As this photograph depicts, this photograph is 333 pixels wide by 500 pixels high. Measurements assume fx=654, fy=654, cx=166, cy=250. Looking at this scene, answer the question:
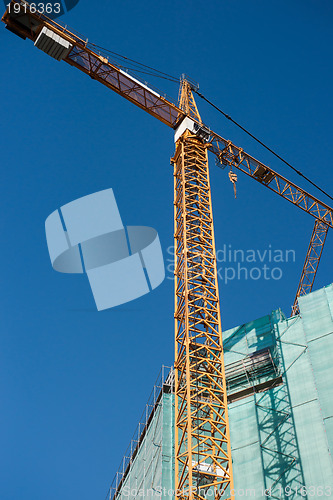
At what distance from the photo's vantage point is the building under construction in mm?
26891

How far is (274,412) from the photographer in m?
30.0

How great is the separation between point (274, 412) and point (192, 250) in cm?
845

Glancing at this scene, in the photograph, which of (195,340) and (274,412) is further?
(274,412)

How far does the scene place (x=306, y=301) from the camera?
31.0 meters

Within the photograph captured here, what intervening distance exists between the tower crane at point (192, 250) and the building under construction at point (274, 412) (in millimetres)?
1185

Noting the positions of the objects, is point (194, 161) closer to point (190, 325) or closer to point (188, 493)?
point (190, 325)

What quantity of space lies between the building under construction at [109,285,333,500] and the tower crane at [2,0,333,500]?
1185 mm

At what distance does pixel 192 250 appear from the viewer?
93.9 ft

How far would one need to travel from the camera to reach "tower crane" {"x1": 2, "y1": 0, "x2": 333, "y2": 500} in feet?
74.9

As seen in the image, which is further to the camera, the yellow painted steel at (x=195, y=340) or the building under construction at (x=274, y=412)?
the building under construction at (x=274, y=412)

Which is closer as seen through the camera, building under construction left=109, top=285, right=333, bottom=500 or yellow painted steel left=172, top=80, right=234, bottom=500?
yellow painted steel left=172, top=80, right=234, bottom=500

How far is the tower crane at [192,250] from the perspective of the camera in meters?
22.8

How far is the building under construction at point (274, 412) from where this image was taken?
88.2ft

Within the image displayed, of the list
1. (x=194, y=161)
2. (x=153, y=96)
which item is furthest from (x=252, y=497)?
(x=153, y=96)
